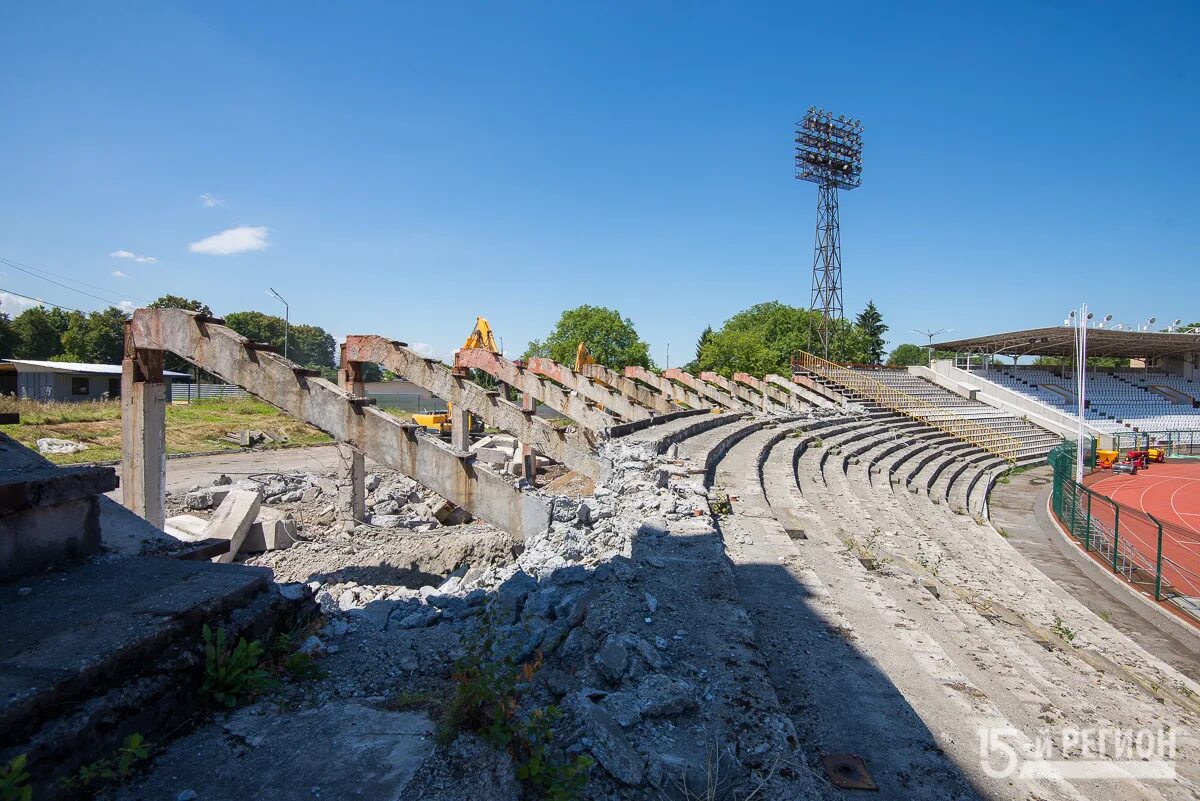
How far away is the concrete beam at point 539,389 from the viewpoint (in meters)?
12.9

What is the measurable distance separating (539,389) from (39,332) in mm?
51065

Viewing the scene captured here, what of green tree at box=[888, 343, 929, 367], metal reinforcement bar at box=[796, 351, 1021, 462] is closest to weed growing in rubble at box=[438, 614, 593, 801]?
metal reinforcement bar at box=[796, 351, 1021, 462]

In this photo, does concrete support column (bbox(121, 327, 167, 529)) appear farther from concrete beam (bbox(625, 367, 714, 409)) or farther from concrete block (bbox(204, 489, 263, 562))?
concrete beam (bbox(625, 367, 714, 409))

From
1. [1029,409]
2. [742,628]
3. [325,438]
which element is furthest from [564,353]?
[742,628]

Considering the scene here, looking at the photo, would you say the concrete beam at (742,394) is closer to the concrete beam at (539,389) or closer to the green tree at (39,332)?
the concrete beam at (539,389)

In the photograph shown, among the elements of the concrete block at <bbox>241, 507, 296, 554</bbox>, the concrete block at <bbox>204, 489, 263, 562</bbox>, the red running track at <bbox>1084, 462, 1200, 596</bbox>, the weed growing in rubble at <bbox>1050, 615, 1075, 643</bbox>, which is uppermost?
the concrete block at <bbox>204, 489, 263, 562</bbox>

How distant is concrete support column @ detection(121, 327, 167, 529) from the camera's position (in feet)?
27.9

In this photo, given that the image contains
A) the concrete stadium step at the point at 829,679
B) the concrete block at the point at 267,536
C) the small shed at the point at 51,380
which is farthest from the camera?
the small shed at the point at 51,380

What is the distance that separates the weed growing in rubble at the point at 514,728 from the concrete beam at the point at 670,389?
716 inches

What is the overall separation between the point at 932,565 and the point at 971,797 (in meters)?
6.34

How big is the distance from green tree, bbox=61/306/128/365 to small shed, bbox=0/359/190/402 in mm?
13720

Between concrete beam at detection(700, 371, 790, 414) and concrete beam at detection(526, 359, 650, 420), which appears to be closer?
concrete beam at detection(526, 359, 650, 420)

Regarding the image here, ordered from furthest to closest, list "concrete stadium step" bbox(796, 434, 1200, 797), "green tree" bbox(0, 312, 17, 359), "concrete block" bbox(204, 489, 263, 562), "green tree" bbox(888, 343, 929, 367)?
1. "green tree" bbox(888, 343, 929, 367)
2. "green tree" bbox(0, 312, 17, 359)
3. "concrete block" bbox(204, 489, 263, 562)
4. "concrete stadium step" bbox(796, 434, 1200, 797)

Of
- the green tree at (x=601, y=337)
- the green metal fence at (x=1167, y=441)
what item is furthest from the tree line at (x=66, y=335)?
the green metal fence at (x=1167, y=441)
